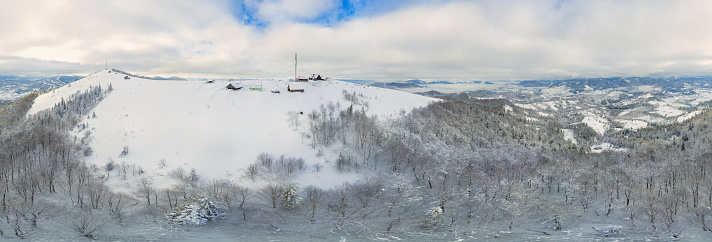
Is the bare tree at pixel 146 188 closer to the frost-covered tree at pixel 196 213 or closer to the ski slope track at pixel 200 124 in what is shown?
the ski slope track at pixel 200 124

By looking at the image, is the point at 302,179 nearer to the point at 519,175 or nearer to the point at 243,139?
the point at 243,139

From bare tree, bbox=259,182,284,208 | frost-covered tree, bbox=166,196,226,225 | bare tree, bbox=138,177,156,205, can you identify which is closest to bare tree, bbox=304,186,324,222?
bare tree, bbox=259,182,284,208

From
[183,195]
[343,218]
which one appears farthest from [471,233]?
[183,195]

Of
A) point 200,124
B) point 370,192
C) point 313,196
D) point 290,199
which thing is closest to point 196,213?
point 290,199

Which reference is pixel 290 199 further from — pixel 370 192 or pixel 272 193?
pixel 370 192

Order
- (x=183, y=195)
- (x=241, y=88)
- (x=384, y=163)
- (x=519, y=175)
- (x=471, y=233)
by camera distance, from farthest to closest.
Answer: (x=241, y=88) < (x=384, y=163) < (x=519, y=175) < (x=183, y=195) < (x=471, y=233)

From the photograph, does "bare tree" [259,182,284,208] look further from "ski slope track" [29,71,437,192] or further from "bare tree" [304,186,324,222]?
"ski slope track" [29,71,437,192]
